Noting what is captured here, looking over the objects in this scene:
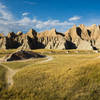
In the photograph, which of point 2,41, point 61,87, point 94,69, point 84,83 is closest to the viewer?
point 61,87

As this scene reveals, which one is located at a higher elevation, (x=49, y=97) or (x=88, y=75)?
(x=88, y=75)

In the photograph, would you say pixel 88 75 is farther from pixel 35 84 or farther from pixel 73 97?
pixel 35 84

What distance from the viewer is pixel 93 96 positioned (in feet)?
51.3

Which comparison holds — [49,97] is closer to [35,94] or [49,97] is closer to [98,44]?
[35,94]

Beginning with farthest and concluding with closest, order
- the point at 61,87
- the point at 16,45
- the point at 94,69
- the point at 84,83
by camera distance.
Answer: the point at 16,45 → the point at 94,69 → the point at 84,83 → the point at 61,87

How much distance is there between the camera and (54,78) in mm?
20359

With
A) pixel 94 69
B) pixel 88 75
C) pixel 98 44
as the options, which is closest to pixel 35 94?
pixel 88 75

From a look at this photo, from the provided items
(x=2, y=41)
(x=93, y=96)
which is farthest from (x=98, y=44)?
(x=93, y=96)

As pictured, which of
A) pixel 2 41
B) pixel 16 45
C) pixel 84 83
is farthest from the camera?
pixel 16 45

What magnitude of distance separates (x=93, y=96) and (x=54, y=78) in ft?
26.4

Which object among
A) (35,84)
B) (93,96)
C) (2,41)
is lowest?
(93,96)

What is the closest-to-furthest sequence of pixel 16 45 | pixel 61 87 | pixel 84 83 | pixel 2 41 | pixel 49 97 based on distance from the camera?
pixel 49 97
pixel 61 87
pixel 84 83
pixel 2 41
pixel 16 45

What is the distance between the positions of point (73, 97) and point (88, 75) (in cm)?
797

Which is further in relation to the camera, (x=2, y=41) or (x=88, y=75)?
(x=2, y=41)
